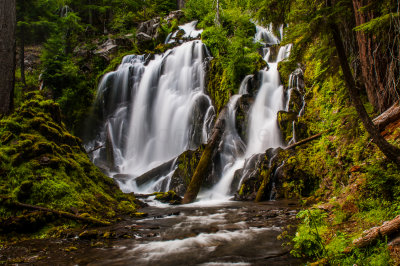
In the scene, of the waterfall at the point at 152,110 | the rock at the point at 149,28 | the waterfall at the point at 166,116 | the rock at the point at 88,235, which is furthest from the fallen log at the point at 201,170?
the rock at the point at 149,28

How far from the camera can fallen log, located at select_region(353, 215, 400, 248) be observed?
2768 millimetres

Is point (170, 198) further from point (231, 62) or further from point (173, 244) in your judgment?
point (231, 62)

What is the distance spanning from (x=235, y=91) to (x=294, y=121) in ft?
18.7

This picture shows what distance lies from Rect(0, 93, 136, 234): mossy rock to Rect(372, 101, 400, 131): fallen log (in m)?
5.95

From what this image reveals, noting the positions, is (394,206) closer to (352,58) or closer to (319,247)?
(319,247)

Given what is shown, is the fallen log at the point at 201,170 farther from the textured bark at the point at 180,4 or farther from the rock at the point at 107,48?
the textured bark at the point at 180,4

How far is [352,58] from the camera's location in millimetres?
5285

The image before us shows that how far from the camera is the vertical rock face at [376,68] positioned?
13.9 feet

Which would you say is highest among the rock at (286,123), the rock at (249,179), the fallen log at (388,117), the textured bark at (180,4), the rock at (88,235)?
the textured bark at (180,4)

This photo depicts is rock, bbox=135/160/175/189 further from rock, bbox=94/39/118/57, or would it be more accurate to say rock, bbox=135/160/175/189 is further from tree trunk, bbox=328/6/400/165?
rock, bbox=94/39/118/57

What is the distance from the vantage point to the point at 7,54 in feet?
24.6

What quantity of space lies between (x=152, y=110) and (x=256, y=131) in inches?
351

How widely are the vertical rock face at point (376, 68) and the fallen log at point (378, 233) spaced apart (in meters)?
2.35

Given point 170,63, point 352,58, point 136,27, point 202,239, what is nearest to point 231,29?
point 170,63
